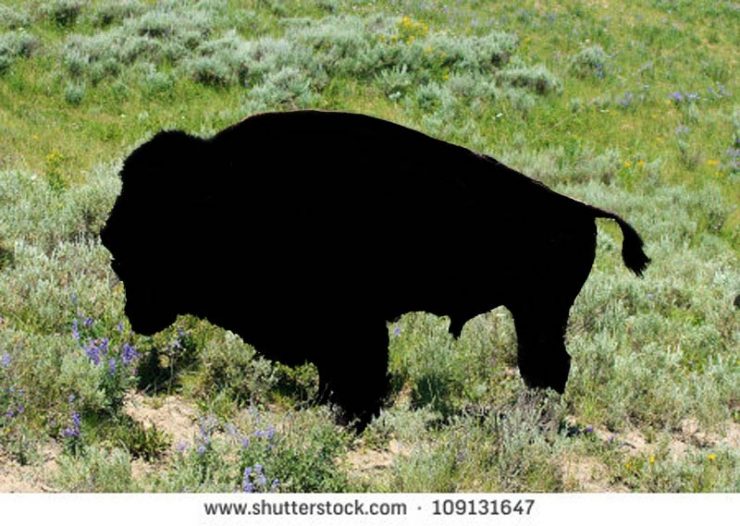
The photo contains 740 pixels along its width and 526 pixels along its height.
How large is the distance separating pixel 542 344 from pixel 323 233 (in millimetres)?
1364

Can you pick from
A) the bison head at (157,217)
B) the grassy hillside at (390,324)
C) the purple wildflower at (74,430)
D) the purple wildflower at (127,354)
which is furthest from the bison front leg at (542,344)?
the purple wildflower at (74,430)

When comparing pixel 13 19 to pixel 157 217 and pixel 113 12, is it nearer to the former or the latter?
pixel 113 12

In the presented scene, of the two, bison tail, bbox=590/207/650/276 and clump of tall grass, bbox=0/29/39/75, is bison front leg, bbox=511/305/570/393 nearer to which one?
bison tail, bbox=590/207/650/276

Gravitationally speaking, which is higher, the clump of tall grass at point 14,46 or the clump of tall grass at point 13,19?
the clump of tall grass at point 13,19

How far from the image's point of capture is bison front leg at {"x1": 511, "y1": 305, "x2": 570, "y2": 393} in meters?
4.33

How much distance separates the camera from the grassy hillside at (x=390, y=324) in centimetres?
427

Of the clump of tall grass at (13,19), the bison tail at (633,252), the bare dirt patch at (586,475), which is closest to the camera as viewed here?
the bare dirt patch at (586,475)

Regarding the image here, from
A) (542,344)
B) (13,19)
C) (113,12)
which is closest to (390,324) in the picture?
(542,344)

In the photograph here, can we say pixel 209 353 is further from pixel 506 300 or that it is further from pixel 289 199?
pixel 506 300

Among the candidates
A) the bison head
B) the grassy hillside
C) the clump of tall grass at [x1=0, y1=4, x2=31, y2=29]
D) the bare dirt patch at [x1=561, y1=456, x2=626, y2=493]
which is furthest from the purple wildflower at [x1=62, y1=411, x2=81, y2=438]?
the clump of tall grass at [x1=0, y1=4, x2=31, y2=29]

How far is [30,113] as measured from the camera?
10.3 m

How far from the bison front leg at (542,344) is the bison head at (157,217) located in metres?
1.75

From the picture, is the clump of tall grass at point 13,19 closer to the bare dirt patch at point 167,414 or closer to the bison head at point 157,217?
the bare dirt patch at point 167,414
